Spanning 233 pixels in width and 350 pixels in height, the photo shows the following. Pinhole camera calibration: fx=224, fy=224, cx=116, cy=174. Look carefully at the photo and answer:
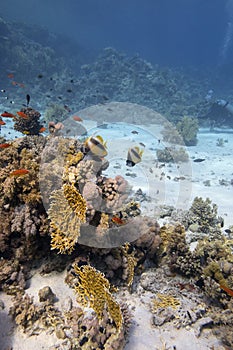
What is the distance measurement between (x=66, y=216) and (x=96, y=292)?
3.81ft

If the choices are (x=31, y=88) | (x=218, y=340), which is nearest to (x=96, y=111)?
(x=31, y=88)

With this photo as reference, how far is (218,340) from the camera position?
3266 mm

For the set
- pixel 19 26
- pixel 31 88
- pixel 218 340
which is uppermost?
pixel 19 26

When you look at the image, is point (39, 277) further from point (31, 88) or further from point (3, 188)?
point (31, 88)

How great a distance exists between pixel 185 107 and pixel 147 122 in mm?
5710

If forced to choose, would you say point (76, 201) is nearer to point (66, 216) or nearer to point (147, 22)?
point (66, 216)

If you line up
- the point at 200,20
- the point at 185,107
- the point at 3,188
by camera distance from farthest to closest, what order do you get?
1. the point at 200,20
2. the point at 185,107
3. the point at 3,188

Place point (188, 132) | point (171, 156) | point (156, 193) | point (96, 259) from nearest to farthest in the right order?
point (96, 259), point (156, 193), point (171, 156), point (188, 132)

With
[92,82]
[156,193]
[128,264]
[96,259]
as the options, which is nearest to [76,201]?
[96,259]

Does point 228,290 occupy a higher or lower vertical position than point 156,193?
lower

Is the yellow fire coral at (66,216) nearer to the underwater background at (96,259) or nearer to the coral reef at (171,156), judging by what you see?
the underwater background at (96,259)

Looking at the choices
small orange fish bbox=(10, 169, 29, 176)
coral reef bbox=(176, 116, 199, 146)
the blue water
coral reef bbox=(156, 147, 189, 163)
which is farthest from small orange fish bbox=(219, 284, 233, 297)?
the blue water

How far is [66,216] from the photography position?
3307mm

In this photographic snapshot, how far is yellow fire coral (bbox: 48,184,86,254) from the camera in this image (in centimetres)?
323
